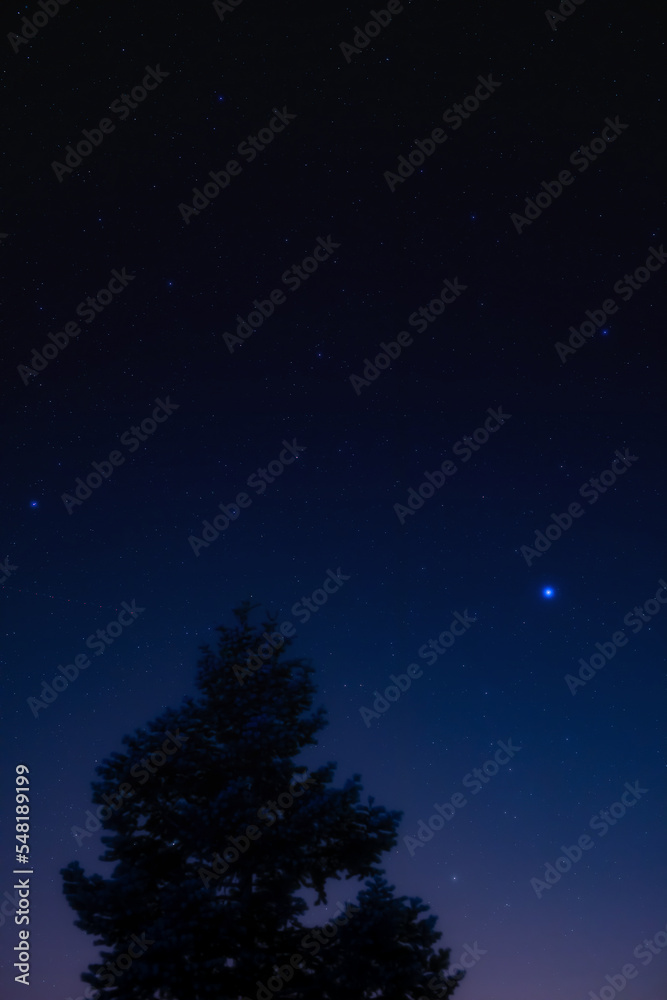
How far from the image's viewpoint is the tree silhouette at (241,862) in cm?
1129

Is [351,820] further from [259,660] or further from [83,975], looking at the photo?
[83,975]

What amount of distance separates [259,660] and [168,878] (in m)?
3.38

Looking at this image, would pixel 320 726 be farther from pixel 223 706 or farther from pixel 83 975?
pixel 83 975

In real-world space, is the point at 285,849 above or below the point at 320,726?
below

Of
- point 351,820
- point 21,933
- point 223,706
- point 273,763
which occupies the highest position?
point 223,706

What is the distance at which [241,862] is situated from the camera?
1247 centimetres

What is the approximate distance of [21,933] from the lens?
13000 mm

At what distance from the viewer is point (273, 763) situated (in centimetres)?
1284

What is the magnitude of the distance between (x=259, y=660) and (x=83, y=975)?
4834 mm

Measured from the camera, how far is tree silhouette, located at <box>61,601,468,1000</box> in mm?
11289

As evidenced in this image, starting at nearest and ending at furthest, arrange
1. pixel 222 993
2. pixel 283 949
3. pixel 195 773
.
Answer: pixel 222 993, pixel 283 949, pixel 195 773

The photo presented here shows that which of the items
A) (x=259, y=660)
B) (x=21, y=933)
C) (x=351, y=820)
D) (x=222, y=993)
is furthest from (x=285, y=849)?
(x=21, y=933)

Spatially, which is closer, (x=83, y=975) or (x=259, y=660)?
(x=83, y=975)

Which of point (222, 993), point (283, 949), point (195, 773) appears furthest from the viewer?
point (195, 773)
